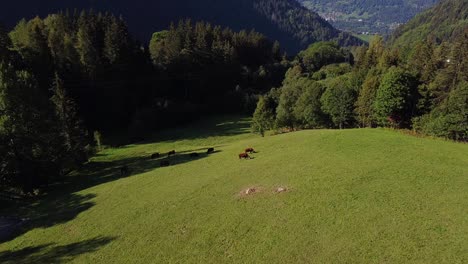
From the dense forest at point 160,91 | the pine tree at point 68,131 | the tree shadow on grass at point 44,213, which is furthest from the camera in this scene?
the pine tree at point 68,131

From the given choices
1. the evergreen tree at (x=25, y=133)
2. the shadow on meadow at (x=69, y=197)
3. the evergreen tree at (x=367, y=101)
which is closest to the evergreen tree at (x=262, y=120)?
the evergreen tree at (x=367, y=101)

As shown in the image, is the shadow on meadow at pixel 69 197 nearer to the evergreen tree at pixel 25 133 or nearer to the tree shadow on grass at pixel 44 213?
the tree shadow on grass at pixel 44 213

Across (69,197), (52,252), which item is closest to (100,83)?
(69,197)

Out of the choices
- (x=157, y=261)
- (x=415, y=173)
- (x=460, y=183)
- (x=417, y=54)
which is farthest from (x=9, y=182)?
(x=417, y=54)

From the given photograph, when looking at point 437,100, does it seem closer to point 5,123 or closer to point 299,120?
point 299,120

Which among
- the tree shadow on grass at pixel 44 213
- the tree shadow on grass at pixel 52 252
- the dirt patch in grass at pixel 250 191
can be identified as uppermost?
the dirt patch in grass at pixel 250 191
